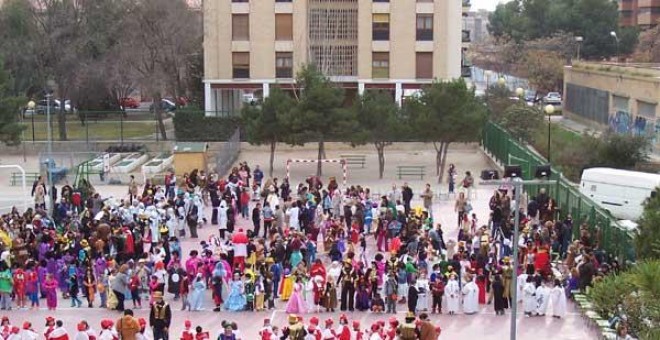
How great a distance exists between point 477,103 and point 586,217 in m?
14.2

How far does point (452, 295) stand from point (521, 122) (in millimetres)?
28174

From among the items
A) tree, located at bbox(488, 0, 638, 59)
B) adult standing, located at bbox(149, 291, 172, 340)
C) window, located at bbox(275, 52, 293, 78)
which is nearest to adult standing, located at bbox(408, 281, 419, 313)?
adult standing, located at bbox(149, 291, 172, 340)

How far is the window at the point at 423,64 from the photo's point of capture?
5269 centimetres

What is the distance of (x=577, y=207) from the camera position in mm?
27312

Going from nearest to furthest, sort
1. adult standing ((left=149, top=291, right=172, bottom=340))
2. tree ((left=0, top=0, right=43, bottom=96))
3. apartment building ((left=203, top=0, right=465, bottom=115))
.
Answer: adult standing ((left=149, top=291, right=172, bottom=340)), apartment building ((left=203, top=0, right=465, bottom=115)), tree ((left=0, top=0, right=43, bottom=96))

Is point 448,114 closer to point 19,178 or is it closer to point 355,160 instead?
point 355,160

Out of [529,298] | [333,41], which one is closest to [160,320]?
[529,298]

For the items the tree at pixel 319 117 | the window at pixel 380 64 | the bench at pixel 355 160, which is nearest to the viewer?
the tree at pixel 319 117

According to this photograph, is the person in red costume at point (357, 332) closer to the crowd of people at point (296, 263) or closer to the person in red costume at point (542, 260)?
the crowd of people at point (296, 263)

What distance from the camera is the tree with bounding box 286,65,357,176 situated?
128ft

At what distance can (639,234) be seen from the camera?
11688mm

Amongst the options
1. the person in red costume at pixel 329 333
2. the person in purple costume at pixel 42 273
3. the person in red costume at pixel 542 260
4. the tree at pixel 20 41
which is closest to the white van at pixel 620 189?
the person in red costume at pixel 542 260

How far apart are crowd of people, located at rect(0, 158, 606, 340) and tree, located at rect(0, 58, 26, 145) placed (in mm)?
14980

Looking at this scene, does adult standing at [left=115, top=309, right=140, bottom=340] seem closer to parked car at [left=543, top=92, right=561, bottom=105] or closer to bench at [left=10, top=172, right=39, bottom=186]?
bench at [left=10, top=172, right=39, bottom=186]
